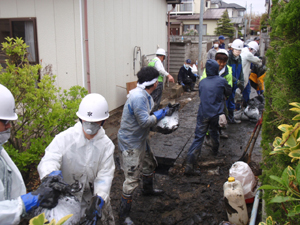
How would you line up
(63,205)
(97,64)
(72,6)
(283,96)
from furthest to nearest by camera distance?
1. (97,64)
2. (72,6)
3. (283,96)
4. (63,205)

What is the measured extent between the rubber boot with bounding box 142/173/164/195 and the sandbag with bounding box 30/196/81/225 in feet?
6.44

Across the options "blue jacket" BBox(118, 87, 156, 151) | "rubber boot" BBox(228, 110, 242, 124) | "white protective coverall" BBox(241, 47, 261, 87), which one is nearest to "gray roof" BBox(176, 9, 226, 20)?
"white protective coverall" BBox(241, 47, 261, 87)

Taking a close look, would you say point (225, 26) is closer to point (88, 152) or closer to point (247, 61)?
point (247, 61)

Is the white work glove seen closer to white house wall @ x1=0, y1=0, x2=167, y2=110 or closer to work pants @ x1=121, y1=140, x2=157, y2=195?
work pants @ x1=121, y1=140, x2=157, y2=195

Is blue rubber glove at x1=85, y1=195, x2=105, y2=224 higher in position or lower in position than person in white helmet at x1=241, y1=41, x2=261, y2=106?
lower

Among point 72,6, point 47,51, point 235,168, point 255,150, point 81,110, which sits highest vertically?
point 72,6

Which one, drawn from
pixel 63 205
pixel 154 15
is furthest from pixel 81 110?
pixel 154 15

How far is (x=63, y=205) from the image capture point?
6.82ft

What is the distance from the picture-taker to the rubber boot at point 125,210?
3535 mm

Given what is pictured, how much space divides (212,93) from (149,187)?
75.7 inches

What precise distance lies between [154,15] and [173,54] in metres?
4.14

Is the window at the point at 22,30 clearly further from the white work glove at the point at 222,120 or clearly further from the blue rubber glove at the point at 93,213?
the blue rubber glove at the point at 93,213

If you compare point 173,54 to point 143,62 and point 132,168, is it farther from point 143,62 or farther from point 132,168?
point 132,168

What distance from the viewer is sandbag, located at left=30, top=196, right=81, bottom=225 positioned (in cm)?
199
